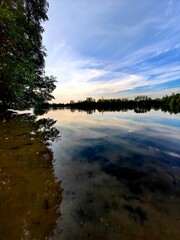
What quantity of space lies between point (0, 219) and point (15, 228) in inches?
26.5

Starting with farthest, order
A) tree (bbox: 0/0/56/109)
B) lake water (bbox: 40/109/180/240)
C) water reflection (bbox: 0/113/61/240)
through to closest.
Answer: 1. tree (bbox: 0/0/56/109)
2. lake water (bbox: 40/109/180/240)
3. water reflection (bbox: 0/113/61/240)

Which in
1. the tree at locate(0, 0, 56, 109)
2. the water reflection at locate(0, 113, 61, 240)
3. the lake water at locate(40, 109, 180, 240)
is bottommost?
the lake water at locate(40, 109, 180, 240)

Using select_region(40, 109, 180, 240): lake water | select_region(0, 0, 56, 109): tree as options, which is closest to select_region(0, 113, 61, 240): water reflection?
select_region(40, 109, 180, 240): lake water

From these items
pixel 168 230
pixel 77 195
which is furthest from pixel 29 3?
pixel 168 230

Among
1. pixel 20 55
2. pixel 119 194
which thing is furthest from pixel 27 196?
pixel 20 55

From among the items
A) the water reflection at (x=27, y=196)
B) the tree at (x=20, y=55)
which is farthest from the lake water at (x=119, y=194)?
the tree at (x=20, y=55)

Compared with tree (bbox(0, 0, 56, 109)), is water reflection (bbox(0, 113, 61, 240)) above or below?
below

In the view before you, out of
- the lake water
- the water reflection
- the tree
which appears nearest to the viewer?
the water reflection

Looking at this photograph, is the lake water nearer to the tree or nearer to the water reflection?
the water reflection

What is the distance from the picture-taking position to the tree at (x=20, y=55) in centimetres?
1942

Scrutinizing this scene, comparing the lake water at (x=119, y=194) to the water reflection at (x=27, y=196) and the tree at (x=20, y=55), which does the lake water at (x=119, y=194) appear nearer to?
the water reflection at (x=27, y=196)

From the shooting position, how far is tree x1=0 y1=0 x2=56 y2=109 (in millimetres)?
19422

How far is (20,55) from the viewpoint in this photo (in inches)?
911

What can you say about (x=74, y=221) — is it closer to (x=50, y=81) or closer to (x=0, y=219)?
(x=0, y=219)
